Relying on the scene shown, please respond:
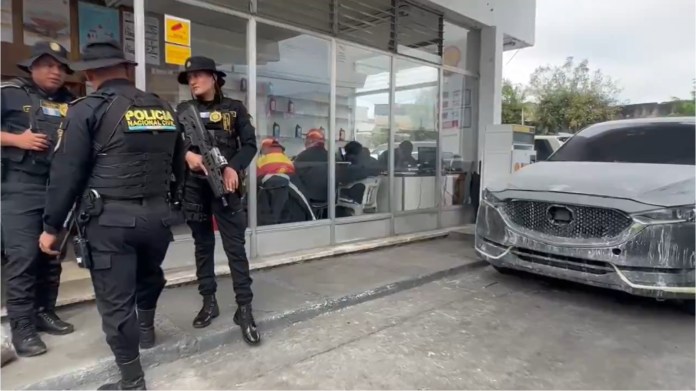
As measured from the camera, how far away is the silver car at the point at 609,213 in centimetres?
364

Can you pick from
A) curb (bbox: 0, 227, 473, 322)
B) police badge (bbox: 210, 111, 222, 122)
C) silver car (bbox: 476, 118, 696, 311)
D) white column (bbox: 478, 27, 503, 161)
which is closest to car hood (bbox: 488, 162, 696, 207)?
silver car (bbox: 476, 118, 696, 311)

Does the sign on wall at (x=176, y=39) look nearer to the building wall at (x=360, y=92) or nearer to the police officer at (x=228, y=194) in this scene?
the building wall at (x=360, y=92)

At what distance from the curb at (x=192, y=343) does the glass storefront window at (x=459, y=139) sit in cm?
361

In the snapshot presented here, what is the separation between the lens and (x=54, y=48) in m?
2.92

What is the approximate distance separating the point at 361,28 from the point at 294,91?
4.48ft

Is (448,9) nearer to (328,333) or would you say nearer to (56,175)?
(328,333)

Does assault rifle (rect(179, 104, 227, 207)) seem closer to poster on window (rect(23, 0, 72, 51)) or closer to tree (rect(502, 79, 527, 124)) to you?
poster on window (rect(23, 0, 72, 51))

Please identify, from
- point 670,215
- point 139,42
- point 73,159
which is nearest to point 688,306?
point 670,215

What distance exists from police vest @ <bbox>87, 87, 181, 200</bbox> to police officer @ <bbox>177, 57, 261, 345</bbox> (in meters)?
0.64

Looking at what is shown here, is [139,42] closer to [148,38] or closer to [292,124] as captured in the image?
[148,38]

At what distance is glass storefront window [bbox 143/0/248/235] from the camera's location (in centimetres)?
456

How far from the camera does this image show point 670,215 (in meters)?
3.63

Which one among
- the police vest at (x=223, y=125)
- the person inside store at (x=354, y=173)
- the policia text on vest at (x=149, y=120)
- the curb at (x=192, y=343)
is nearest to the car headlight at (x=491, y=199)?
the curb at (x=192, y=343)

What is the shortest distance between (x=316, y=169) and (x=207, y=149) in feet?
10.1
